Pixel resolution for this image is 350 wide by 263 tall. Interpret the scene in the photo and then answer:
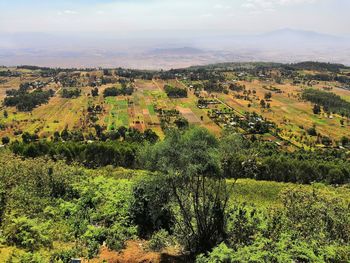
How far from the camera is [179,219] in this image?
17.4 m

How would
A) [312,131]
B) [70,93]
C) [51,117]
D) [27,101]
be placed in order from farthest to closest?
[70,93]
[27,101]
[51,117]
[312,131]

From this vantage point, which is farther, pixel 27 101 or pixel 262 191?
pixel 27 101

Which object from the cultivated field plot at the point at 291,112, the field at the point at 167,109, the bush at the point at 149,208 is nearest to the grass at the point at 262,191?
the bush at the point at 149,208

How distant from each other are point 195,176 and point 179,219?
3106 millimetres

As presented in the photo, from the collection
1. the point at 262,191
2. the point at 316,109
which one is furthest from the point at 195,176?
the point at 316,109

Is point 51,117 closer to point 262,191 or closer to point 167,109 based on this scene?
point 167,109

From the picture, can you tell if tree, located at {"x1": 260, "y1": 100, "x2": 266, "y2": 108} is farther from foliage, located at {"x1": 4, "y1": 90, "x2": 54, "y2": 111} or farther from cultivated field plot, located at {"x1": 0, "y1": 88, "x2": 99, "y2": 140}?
foliage, located at {"x1": 4, "y1": 90, "x2": 54, "y2": 111}

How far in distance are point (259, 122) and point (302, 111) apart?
28.2 metres

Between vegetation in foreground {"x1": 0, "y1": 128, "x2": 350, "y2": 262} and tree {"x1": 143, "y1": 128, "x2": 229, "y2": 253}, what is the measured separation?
4 centimetres

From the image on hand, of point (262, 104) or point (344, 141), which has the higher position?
point (262, 104)

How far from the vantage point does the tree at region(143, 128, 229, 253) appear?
14852 mm

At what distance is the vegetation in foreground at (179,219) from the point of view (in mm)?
13398

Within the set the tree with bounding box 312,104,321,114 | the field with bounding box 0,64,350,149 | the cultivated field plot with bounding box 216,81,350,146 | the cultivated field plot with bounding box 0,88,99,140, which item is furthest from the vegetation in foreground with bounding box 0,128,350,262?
the tree with bounding box 312,104,321,114

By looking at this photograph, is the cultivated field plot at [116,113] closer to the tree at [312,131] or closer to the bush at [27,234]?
the tree at [312,131]
